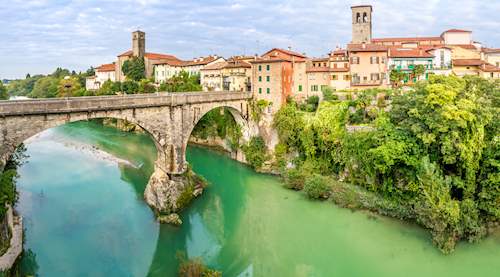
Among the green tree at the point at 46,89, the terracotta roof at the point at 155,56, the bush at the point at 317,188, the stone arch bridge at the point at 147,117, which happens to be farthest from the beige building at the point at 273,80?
the green tree at the point at 46,89

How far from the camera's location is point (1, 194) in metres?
15.5

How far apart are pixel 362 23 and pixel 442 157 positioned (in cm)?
4405

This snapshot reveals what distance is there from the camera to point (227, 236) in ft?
74.6

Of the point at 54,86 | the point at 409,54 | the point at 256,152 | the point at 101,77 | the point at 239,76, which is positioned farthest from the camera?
the point at 101,77

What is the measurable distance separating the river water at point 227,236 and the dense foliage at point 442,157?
1.65 m

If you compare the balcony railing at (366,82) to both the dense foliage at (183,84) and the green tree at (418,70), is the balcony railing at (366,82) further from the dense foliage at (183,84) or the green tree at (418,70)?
the dense foliage at (183,84)

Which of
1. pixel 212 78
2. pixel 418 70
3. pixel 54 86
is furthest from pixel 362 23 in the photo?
pixel 54 86

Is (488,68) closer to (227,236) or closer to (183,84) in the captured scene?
(227,236)

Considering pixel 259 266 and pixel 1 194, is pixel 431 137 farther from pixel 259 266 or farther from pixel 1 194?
pixel 1 194

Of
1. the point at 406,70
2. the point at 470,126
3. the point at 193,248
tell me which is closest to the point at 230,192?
the point at 193,248

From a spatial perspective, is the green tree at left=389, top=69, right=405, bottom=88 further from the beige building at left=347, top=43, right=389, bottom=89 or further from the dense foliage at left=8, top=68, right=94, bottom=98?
the dense foliage at left=8, top=68, right=94, bottom=98

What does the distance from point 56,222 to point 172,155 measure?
8.51m

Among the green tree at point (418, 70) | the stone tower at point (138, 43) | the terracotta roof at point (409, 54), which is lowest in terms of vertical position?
the green tree at point (418, 70)

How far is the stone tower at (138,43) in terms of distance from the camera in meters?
83.0
